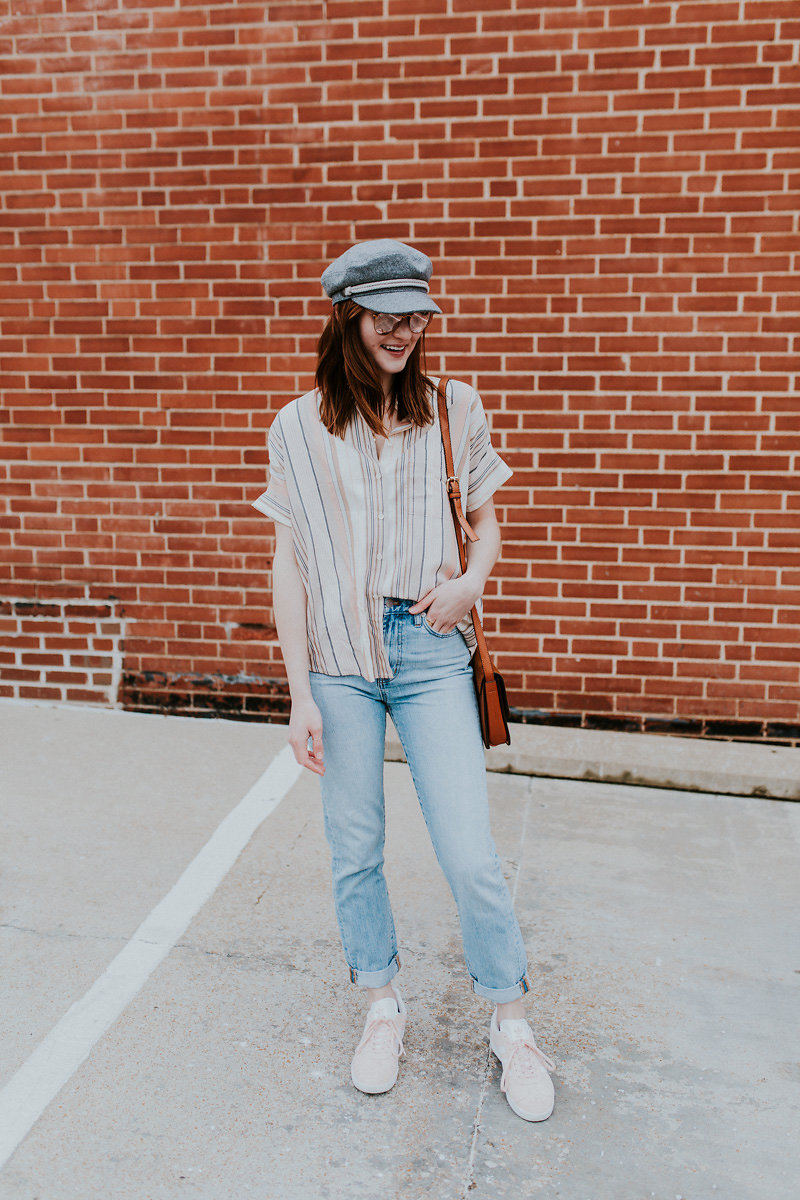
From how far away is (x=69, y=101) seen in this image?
4.70 meters

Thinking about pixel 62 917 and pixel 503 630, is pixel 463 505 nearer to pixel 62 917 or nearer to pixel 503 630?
pixel 62 917

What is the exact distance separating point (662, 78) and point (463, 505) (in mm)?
2899

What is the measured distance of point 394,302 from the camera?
2.05 m

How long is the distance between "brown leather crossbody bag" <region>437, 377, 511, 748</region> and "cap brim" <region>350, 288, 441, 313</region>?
0.22 meters

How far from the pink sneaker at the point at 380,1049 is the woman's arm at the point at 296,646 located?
65 cm

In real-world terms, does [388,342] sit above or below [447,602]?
above

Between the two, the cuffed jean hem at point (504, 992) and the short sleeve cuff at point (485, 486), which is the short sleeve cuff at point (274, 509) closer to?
the short sleeve cuff at point (485, 486)

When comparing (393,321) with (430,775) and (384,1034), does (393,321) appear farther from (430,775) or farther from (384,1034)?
(384,1034)

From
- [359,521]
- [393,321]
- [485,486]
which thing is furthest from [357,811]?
[393,321]

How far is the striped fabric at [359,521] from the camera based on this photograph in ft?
7.20

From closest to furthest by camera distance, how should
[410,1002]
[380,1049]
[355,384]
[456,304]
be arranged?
[355,384] → [380,1049] → [410,1002] → [456,304]

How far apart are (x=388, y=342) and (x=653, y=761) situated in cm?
269

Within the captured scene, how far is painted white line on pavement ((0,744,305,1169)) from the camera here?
2.30m

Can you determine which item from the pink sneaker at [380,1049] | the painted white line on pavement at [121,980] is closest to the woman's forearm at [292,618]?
the pink sneaker at [380,1049]
